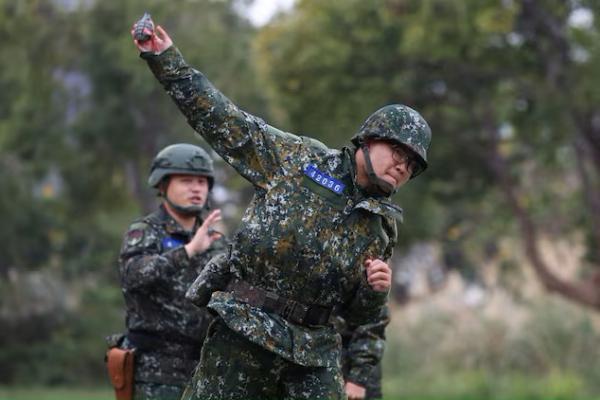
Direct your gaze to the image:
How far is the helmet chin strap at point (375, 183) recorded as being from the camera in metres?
6.62

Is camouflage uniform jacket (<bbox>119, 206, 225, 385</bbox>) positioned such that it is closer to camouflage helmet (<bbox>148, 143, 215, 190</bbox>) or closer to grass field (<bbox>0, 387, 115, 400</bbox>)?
camouflage helmet (<bbox>148, 143, 215, 190</bbox>)

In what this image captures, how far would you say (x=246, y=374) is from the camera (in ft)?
21.9

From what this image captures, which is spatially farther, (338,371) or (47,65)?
(47,65)

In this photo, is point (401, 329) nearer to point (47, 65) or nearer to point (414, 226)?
point (414, 226)

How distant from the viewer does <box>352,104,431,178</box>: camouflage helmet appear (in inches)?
260

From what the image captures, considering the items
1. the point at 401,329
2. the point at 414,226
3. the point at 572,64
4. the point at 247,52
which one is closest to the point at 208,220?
the point at 572,64

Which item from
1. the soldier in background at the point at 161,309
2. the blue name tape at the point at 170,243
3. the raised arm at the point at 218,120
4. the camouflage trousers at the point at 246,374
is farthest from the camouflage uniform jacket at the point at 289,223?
the blue name tape at the point at 170,243

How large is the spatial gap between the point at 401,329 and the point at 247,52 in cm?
915

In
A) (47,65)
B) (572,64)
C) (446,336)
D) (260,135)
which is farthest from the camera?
(47,65)

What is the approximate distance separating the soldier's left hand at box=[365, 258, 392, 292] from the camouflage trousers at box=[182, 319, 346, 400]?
53 cm

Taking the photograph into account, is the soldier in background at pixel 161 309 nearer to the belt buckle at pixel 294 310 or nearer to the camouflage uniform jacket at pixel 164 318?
the camouflage uniform jacket at pixel 164 318

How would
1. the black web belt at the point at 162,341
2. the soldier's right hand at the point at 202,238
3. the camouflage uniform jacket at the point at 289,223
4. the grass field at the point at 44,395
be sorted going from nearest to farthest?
1. the camouflage uniform jacket at the point at 289,223
2. the soldier's right hand at the point at 202,238
3. the black web belt at the point at 162,341
4. the grass field at the point at 44,395

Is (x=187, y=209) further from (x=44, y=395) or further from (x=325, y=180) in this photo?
(x=44, y=395)

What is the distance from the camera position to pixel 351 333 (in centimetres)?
891
